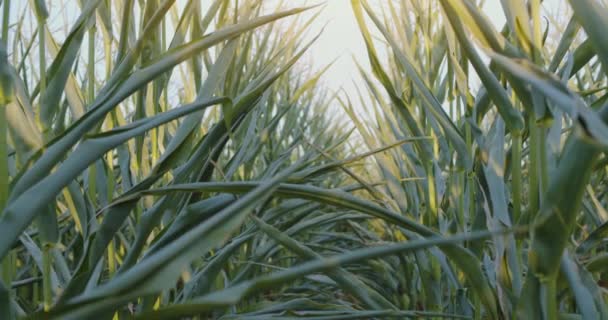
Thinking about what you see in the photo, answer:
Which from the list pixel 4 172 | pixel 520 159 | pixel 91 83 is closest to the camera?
pixel 4 172

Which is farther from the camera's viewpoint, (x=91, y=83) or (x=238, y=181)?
(x=91, y=83)

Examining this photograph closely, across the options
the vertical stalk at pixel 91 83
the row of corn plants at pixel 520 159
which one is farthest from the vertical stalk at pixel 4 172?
the row of corn plants at pixel 520 159

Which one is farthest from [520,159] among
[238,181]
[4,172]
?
[4,172]

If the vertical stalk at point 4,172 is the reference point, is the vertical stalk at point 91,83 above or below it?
above

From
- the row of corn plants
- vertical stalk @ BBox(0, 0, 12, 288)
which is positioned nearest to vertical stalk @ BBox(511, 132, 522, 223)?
the row of corn plants

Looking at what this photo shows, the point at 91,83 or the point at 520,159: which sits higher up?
the point at 91,83

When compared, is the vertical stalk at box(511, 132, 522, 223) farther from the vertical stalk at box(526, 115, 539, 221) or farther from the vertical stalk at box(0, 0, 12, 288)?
the vertical stalk at box(0, 0, 12, 288)

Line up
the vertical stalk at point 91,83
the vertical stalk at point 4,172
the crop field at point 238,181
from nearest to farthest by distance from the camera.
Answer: the crop field at point 238,181 → the vertical stalk at point 4,172 → the vertical stalk at point 91,83

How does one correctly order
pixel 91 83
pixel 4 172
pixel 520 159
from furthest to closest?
1. pixel 91 83
2. pixel 520 159
3. pixel 4 172

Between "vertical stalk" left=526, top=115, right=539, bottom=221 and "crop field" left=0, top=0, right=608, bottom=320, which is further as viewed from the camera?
"vertical stalk" left=526, top=115, right=539, bottom=221

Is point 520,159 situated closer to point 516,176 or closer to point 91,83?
point 516,176

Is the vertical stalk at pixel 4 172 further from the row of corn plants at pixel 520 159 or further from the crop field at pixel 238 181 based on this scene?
the row of corn plants at pixel 520 159

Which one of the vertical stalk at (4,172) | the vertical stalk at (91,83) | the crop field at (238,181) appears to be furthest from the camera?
the vertical stalk at (91,83)

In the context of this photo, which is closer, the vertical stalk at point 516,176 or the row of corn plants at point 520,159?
the row of corn plants at point 520,159
